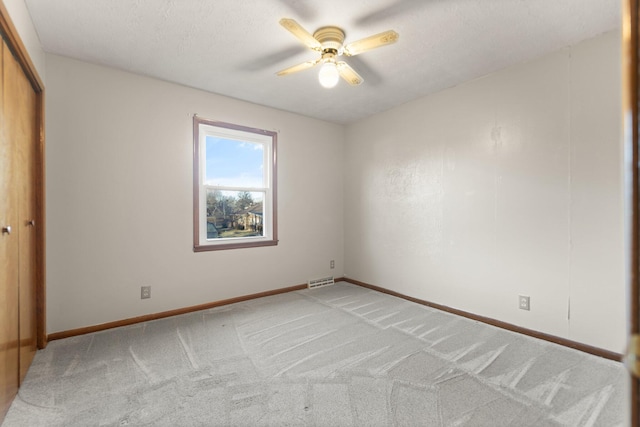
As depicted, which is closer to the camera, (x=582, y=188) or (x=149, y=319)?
(x=582, y=188)

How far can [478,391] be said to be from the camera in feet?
5.83

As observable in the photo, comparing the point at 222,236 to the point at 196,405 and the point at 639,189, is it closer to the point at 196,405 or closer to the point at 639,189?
the point at 196,405

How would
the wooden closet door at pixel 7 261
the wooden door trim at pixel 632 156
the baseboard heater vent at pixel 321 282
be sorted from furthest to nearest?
1. the baseboard heater vent at pixel 321 282
2. the wooden closet door at pixel 7 261
3. the wooden door trim at pixel 632 156

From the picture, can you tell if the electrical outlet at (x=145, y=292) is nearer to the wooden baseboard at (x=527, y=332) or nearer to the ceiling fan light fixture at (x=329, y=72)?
the ceiling fan light fixture at (x=329, y=72)

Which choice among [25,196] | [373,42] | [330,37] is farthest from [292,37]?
[25,196]

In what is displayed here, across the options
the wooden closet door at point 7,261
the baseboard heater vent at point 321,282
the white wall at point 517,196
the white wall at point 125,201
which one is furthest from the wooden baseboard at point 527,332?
the wooden closet door at point 7,261

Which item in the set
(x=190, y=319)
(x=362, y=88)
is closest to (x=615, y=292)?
(x=362, y=88)

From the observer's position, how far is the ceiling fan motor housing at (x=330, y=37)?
2139 millimetres

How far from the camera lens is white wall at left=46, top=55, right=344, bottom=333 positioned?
2.53 metres

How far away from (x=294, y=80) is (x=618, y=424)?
11.1 feet

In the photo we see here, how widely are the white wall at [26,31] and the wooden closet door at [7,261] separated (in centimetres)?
22

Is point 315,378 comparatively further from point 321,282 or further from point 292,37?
point 292,37

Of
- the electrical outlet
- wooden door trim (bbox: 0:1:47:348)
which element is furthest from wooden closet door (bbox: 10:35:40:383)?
the electrical outlet

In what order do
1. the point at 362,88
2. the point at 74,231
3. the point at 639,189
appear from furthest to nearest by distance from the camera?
the point at 362,88
the point at 74,231
the point at 639,189
